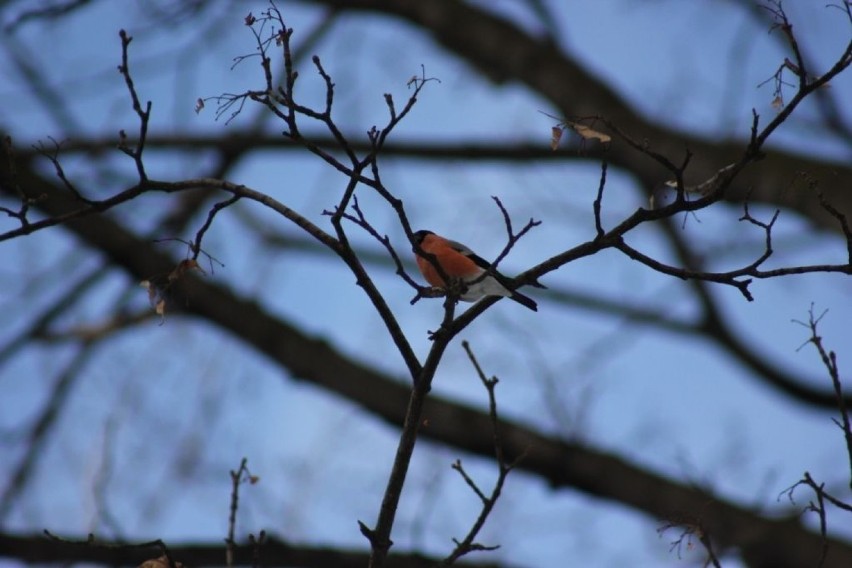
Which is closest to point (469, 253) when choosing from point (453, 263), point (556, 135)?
point (453, 263)

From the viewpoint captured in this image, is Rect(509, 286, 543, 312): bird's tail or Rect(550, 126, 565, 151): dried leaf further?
Rect(509, 286, 543, 312): bird's tail

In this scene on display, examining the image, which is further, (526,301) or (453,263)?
(453,263)

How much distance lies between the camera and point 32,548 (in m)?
4.33

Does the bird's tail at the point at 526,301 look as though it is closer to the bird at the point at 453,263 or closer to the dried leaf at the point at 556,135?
the bird at the point at 453,263

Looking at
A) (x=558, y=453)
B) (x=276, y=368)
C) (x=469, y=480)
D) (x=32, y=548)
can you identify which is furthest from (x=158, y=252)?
(x=469, y=480)

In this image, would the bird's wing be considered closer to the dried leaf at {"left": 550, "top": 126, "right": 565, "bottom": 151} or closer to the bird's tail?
the bird's tail

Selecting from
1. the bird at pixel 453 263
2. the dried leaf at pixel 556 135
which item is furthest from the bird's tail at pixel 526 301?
the dried leaf at pixel 556 135

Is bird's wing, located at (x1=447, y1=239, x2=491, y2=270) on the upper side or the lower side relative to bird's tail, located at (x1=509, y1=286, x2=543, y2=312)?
upper

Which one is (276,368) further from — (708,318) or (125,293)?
(708,318)

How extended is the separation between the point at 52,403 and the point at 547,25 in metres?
5.03

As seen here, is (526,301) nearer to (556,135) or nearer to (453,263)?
(453,263)

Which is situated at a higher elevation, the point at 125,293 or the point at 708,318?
the point at 708,318

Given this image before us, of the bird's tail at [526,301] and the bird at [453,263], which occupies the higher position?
the bird at [453,263]

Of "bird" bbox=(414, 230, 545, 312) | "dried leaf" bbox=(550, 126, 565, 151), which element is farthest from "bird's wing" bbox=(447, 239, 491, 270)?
"dried leaf" bbox=(550, 126, 565, 151)
